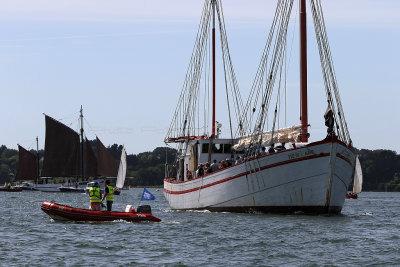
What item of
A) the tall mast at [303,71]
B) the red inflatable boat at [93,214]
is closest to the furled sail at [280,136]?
the tall mast at [303,71]

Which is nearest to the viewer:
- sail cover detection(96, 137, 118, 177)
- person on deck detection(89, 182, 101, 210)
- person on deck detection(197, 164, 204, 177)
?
person on deck detection(89, 182, 101, 210)

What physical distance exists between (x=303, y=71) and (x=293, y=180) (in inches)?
279

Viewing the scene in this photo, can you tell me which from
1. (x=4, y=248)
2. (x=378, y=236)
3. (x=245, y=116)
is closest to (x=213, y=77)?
(x=245, y=116)

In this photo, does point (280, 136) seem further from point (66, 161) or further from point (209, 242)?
point (66, 161)

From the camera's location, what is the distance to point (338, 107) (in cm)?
4622

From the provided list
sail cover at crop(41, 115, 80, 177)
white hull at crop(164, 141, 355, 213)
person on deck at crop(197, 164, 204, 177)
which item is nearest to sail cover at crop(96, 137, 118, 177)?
sail cover at crop(41, 115, 80, 177)

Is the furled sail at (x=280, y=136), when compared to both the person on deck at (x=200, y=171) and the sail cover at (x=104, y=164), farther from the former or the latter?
the sail cover at (x=104, y=164)

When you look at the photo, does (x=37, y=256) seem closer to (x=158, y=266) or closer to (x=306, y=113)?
(x=158, y=266)

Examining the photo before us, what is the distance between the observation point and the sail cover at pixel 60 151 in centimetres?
13325

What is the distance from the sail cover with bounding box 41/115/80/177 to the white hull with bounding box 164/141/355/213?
88497 mm

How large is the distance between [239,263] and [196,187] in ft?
81.8

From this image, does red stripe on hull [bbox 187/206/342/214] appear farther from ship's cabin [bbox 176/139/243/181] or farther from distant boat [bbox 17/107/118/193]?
distant boat [bbox 17/107/118/193]

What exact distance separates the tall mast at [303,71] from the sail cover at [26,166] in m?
110

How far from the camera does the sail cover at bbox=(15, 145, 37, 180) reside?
15119cm
